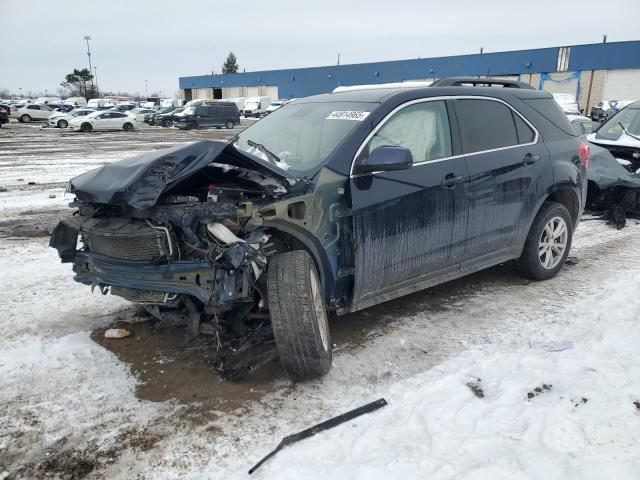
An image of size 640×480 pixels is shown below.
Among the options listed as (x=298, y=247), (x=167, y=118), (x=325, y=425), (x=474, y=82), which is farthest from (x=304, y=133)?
(x=167, y=118)

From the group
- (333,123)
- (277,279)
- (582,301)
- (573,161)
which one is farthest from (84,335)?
(573,161)

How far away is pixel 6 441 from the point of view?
2738mm

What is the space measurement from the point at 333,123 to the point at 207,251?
5.13 ft

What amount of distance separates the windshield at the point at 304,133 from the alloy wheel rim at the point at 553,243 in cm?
238

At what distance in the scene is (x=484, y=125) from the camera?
4.54m

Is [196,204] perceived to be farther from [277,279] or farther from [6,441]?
[6,441]

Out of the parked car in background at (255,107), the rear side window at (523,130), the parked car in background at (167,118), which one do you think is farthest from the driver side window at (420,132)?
the parked car in background at (255,107)

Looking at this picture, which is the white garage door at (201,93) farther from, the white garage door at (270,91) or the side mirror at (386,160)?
the side mirror at (386,160)

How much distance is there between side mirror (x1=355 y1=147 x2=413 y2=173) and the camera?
353 cm

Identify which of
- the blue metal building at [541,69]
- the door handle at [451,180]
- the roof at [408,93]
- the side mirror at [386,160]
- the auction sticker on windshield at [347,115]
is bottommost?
the door handle at [451,180]

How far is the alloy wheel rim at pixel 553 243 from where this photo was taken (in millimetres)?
5127

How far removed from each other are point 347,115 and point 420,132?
2.00 feet

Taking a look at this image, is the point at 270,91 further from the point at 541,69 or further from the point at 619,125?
the point at 619,125

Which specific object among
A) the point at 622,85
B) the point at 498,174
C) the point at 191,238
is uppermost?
the point at 622,85
